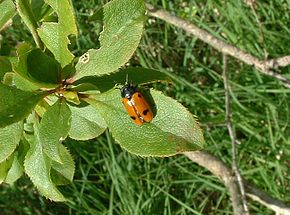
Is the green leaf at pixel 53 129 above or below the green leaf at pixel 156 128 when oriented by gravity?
above

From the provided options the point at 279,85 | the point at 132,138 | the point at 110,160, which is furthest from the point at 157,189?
the point at 132,138

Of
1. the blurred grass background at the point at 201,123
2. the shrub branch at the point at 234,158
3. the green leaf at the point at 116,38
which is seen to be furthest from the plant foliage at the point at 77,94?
the blurred grass background at the point at 201,123

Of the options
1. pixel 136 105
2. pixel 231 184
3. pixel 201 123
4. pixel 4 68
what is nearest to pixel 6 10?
pixel 4 68

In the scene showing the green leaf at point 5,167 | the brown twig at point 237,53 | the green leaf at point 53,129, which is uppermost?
the green leaf at point 53,129

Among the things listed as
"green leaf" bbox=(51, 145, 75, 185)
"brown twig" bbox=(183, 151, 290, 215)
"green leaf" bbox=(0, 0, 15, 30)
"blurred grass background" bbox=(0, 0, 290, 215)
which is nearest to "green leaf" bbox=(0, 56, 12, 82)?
"green leaf" bbox=(0, 0, 15, 30)

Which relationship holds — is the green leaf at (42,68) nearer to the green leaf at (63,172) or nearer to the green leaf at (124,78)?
the green leaf at (124,78)

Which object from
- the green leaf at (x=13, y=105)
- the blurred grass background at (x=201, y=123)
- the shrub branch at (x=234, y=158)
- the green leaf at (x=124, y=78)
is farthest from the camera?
the blurred grass background at (x=201, y=123)

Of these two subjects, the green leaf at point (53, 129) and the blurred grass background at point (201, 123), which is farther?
the blurred grass background at point (201, 123)

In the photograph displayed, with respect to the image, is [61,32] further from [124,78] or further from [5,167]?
[5,167]
